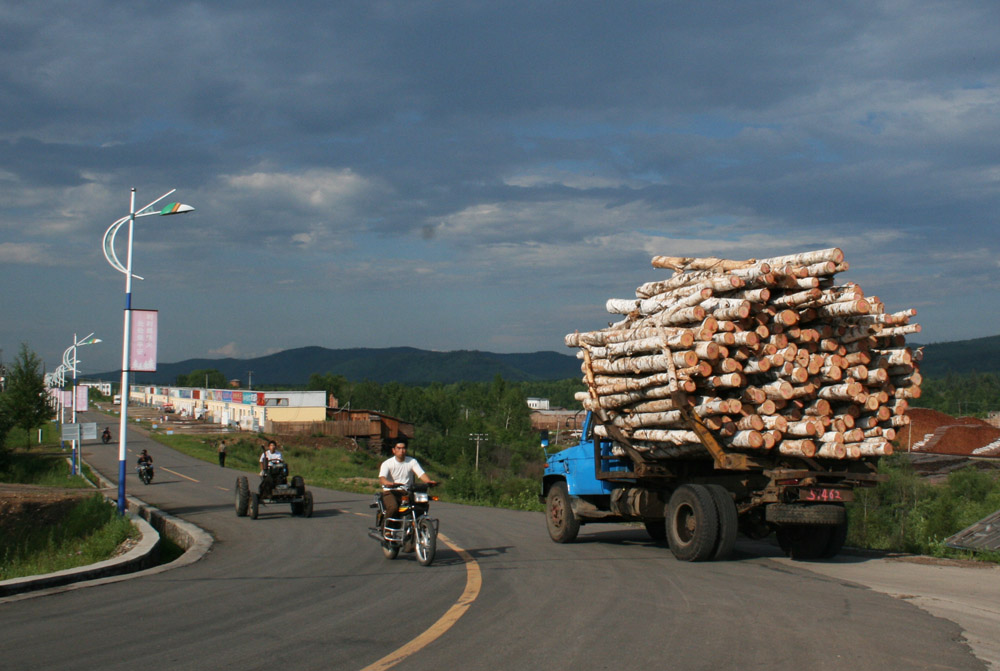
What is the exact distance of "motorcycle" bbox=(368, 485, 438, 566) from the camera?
12.0m

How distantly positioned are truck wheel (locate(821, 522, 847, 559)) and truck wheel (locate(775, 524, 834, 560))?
3 cm

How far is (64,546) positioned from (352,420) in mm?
77123

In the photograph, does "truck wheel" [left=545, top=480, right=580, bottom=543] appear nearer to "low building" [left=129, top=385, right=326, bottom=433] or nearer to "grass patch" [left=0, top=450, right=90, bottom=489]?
"grass patch" [left=0, top=450, right=90, bottom=489]

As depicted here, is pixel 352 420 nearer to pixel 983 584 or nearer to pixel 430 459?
pixel 430 459

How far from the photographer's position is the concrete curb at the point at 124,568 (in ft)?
31.7

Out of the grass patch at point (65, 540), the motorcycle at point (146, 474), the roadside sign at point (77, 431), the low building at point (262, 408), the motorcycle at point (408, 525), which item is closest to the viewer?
the motorcycle at point (408, 525)

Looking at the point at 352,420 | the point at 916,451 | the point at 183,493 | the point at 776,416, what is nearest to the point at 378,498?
the point at 776,416

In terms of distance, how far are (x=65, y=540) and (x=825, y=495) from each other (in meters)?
16.1

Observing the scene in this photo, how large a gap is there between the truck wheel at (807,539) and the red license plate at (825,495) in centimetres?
102

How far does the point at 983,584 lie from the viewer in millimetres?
10398

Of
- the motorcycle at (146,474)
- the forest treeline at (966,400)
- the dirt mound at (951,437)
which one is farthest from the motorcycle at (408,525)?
the forest treeline at (966,400)

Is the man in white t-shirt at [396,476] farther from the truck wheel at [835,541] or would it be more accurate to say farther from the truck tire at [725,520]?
the truck wheel at [835,541]

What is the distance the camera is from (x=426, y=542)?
11.8 m

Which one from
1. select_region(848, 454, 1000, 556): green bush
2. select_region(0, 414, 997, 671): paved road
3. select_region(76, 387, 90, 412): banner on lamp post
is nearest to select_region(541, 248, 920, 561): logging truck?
select_region(0, 414, 997, 671): paved road
